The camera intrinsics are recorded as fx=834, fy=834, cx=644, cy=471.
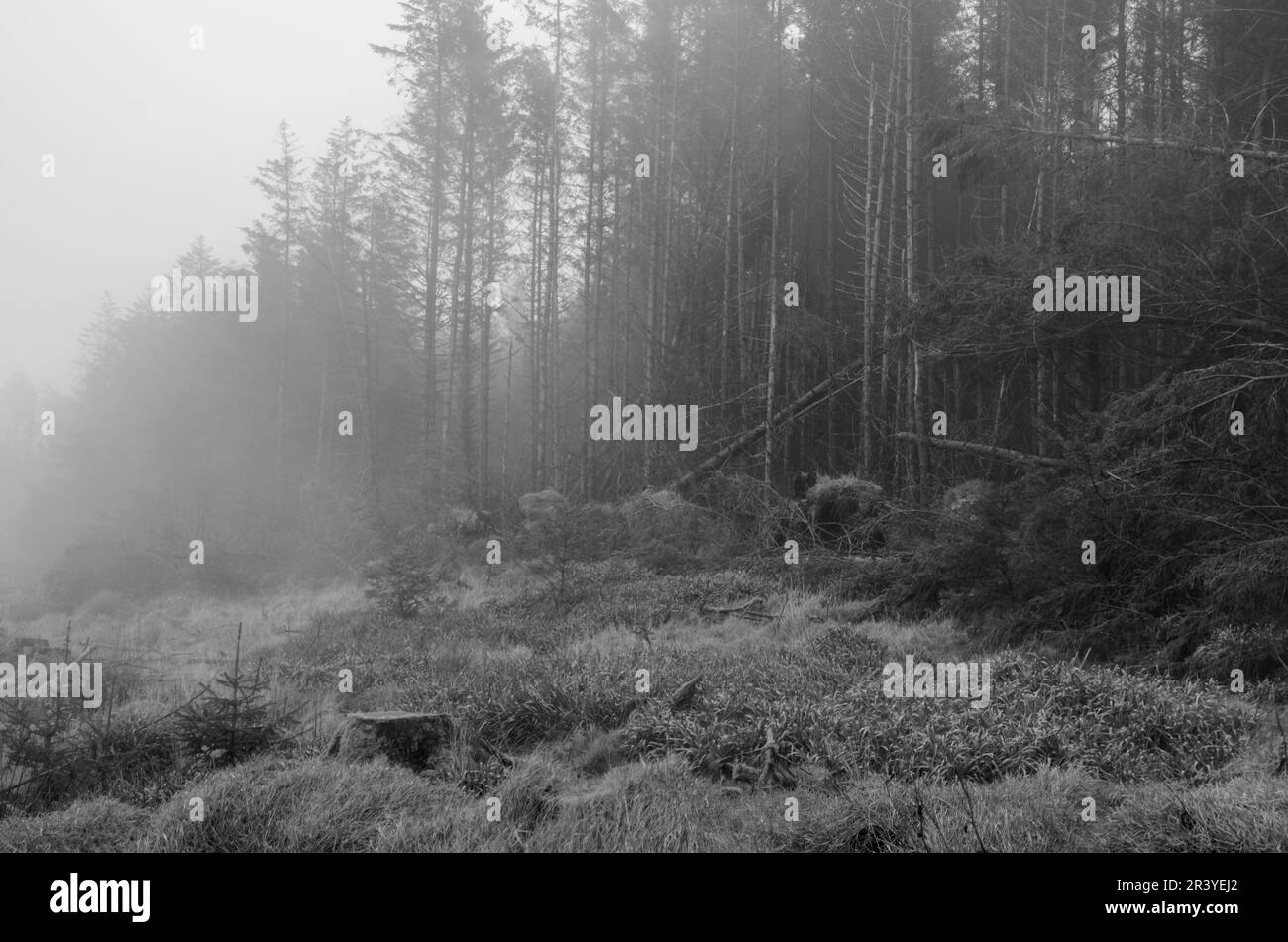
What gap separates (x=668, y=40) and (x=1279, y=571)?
19.6 meters

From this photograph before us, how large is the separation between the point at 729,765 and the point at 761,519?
10.6 m

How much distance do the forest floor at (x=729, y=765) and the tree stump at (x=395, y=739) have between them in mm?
153

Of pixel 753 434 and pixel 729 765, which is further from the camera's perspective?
pixel 753 434

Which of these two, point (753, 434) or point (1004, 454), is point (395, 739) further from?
point (753, 434)

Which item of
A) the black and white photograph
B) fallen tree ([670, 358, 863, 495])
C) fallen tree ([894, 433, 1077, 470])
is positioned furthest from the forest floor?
fallen tree ([670, 358, 863, 495])

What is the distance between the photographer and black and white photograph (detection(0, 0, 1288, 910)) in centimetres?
478

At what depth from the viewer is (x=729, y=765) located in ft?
18.1

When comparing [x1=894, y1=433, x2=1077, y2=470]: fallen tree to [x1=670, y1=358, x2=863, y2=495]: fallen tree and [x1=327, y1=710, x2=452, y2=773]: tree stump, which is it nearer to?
[x1=670, y1=358, x2=863, y2=495]: fallen tree

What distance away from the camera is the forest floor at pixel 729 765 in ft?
13.9

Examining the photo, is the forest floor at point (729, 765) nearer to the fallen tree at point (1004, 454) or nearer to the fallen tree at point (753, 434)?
the fallen tree at point (1004, 454)

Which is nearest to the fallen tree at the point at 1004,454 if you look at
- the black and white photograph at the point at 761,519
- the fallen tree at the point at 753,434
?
the black and white photograph at the point at 761,519

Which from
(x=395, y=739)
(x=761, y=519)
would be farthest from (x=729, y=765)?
(x=761, y=519)

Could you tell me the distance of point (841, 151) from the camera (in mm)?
23219

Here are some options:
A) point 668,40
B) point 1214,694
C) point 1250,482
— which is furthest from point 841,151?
point 1214,694
